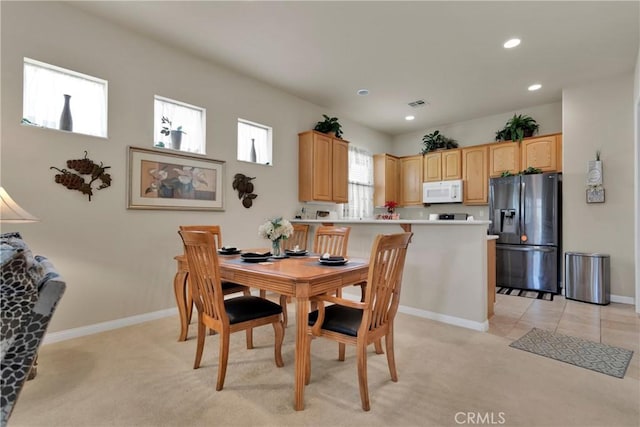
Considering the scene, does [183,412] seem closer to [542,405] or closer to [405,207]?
[542,405]

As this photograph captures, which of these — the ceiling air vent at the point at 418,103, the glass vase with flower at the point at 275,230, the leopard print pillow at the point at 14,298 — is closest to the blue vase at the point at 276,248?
the glass vase with flower at the point at 275,230

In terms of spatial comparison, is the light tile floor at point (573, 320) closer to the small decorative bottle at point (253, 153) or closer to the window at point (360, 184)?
the window at point (360, 184)

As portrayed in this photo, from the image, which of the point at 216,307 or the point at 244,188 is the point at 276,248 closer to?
the point at 216,307

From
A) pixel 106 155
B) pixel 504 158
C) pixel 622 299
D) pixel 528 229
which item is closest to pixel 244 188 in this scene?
pixel 106 155

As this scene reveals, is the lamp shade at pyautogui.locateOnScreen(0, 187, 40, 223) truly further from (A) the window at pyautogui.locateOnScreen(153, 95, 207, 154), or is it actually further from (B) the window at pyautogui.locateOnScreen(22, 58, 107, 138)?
(A) the window at pyautogui.locateOnScreen(153, 95, 207, 154)

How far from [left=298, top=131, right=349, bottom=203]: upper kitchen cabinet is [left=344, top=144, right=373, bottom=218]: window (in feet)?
2.82

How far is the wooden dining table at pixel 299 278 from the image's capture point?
1786mm

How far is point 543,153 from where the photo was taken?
194 inches

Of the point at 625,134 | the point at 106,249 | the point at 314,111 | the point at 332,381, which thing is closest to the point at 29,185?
the point at 106,249

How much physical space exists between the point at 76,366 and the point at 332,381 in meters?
1.82

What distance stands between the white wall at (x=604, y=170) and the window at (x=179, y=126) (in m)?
4.97

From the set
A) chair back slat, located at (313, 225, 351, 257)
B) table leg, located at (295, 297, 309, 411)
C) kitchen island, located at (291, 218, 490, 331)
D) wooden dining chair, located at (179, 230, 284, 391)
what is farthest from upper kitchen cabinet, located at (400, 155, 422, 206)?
table leg, located at (295, 297, 309, 411)

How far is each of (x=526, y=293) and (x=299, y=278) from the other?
166 inches

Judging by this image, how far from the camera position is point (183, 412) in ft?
5.70
